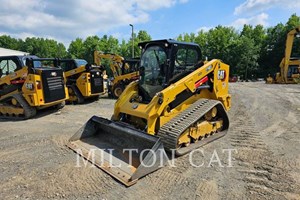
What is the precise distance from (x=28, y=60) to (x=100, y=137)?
13.9 ft

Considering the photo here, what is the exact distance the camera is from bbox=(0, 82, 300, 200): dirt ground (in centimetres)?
349

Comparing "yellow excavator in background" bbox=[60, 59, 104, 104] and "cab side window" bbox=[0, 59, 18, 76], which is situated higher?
"cab side window" bbox=[0, 59, 18, 76]

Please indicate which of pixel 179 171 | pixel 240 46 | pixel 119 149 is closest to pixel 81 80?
pixel 119 149

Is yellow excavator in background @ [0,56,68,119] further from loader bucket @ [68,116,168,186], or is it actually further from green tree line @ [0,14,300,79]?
green tree line @ [0,14,300,79]

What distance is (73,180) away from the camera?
152 inches

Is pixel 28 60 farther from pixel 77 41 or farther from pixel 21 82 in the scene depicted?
pixel 77 41

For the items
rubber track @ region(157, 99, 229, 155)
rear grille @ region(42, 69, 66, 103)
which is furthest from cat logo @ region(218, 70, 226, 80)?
rear grille @ region(42, 69, 66, 103)

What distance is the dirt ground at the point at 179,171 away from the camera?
349cm

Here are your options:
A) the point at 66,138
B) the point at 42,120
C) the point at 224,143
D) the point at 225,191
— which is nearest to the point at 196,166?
the point at 225,191

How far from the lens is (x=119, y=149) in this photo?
193 inches

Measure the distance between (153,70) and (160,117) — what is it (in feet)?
4.44

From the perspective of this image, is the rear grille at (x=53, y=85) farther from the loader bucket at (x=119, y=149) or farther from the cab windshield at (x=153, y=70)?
the cab windshield at (x=153, y=70)

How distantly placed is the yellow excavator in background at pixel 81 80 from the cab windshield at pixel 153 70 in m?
5.79

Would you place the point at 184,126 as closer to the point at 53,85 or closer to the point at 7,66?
the point at 53,85
